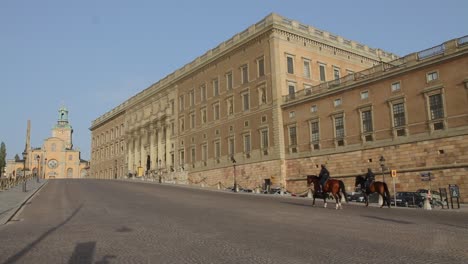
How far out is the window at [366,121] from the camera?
38441 mm

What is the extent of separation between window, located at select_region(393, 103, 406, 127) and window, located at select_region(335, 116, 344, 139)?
588 centimetres

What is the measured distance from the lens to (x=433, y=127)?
33.3m

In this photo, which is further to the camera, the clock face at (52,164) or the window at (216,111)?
the clock face at (52,164)

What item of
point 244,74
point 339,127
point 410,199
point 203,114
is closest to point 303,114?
point 339,127

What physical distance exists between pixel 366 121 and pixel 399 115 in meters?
3.46

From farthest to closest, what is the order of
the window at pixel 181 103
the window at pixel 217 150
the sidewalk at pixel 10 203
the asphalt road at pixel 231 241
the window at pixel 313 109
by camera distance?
the window at pixel 181 103, the window at pixel 217 150, the window at pixel 313 109, the sidewalk at pixel 10 203, the asphalt road at pixel 231 241

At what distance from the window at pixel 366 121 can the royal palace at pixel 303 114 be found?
4.0 inches

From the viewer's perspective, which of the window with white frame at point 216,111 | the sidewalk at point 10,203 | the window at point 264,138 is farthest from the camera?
the window with white frame at point 216,111

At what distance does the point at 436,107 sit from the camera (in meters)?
33.2

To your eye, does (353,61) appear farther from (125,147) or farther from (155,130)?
(125,147)

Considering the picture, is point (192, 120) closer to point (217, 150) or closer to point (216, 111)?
point (216, 111)

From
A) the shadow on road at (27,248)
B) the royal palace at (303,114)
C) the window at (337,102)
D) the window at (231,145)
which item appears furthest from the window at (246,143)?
the shadow on road at (27,248)

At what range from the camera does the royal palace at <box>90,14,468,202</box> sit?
108ft

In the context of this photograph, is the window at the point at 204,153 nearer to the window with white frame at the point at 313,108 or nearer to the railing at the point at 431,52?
the window with white frame at the point at 313,108
